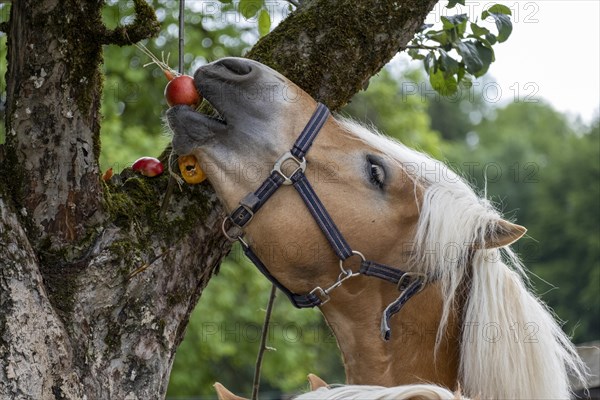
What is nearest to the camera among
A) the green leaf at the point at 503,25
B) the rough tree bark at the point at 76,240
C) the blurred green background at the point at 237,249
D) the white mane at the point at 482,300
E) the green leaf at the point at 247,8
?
the rough tree bark at the point at 76,240

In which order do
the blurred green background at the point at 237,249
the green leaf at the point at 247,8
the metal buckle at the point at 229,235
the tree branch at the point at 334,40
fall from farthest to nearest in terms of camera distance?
the blurred green background at the point at 237,249 → the green leaf at the point at 247,8 → the tree branch at the point at 334,40 → the metal buckle at the point at 229,235

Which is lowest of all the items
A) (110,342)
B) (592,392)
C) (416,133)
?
(416,133)

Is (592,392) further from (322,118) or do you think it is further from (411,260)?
(322,118)

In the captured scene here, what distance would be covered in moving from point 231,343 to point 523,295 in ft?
36.7

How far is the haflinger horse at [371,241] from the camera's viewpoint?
9.36ft

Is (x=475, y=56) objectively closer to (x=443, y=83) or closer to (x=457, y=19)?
(x=457, y=19)

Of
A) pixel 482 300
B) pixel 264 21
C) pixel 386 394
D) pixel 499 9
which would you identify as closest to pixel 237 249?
pixel 264 21

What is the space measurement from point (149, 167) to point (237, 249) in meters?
8.16

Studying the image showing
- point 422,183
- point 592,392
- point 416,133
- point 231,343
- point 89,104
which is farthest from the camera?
point 416,133

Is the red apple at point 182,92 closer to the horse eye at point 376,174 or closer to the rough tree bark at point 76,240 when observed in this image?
the rough tree bark at point 76,240

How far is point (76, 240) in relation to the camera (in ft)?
8.64

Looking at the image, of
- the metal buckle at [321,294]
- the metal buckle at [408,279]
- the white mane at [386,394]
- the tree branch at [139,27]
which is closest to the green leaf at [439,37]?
the metal buckle at [408,279]

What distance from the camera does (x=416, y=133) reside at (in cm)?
1836

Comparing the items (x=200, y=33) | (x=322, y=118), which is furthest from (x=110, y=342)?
(x=200, y=33)
